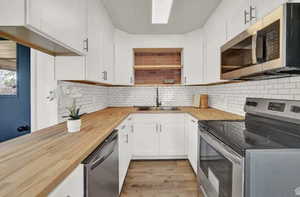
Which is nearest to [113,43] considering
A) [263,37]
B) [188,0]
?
[188,0]

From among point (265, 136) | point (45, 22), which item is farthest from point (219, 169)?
point (45, 22)

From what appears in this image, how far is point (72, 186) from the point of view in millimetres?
826

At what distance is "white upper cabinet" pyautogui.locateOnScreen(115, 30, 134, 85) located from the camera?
3.17 metres

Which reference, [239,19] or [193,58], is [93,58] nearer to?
[239,19]

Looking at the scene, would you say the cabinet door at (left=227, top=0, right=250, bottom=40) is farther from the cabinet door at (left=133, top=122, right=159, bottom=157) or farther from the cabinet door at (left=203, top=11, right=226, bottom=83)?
the cabinet door at (left=133, top=122, right=159, bottom=157)

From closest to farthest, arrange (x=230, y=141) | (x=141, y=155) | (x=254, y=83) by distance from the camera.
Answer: (x=230, y=141) → (x=254, y=83) → (x=141, y=155)

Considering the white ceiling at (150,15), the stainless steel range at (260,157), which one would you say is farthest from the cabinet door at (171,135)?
the white ceiling at (150,15)

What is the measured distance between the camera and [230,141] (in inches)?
43.0

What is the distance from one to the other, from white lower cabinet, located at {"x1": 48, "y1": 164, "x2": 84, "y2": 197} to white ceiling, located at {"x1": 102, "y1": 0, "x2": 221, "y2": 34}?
6.44 ft

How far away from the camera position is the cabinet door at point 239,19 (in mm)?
1541

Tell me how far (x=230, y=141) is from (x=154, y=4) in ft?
5.79

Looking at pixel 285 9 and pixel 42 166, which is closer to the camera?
pixel 42 166

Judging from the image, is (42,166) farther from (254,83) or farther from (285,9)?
(254,83)

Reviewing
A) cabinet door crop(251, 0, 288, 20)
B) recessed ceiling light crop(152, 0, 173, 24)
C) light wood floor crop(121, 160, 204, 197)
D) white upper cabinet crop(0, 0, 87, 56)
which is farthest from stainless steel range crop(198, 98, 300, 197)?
recessed ceiling light crop(152, 0, 173, 24)
